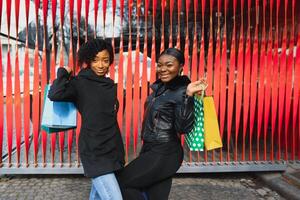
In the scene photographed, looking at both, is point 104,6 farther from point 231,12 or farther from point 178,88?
point 178,88

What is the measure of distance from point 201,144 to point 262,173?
3106 millimetres

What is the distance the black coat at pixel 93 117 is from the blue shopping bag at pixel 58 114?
0.10 metres

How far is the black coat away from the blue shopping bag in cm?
10

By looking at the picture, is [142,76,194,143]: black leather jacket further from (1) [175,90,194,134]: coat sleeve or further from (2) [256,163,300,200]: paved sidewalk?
(2) [256,163,300,200]: paved sidewalk

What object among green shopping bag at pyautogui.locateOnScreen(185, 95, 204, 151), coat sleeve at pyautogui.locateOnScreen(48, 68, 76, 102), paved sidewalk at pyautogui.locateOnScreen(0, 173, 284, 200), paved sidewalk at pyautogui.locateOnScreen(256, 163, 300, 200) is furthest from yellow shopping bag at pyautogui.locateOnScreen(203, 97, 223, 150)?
paved sidewalk at pyautogui.locateOnScreen(256, 163, 300, 200)

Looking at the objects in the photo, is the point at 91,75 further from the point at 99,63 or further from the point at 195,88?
the point at 195,88

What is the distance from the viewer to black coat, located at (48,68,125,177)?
2.41 meters

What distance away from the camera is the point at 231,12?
18.5ft

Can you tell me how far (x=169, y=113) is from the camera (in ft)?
8.23

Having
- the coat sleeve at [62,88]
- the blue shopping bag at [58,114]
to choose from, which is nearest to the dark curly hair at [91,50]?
the coat sleeve at [62,88]

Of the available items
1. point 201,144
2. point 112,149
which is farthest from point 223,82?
point 112,149

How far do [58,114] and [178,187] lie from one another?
108 inches

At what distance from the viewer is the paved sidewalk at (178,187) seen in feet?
14.9

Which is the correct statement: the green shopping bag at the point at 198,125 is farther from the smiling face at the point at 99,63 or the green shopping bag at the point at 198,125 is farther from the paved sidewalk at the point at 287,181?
the paved sidewalk at the point at 287,181
